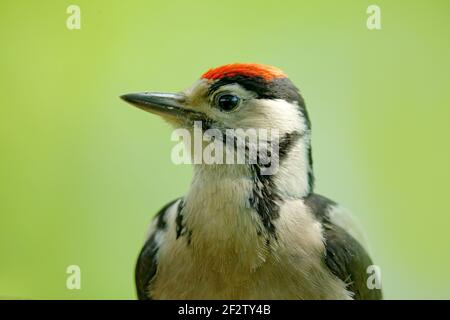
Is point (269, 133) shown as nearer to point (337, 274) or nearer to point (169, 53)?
point (337, 274)

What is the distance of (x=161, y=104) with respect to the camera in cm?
189

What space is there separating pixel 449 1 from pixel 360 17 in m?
0.39

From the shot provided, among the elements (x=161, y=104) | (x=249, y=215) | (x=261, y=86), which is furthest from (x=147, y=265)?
(x=261, y=86)

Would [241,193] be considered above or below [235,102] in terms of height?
below

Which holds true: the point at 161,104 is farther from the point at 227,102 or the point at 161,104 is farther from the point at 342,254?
the point at 342,254

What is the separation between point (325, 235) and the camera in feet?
6.30

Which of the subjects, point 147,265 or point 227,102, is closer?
point 227,102

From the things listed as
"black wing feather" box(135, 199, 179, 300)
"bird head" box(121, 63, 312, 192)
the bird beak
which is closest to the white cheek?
"bird head" box(121, 63, 312, 192)

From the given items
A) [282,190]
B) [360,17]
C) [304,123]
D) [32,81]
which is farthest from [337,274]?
[32,81]

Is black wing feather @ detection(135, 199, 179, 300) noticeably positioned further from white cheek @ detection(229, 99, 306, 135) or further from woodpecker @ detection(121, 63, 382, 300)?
white cheek @ detection(229, 99, 306, 135)

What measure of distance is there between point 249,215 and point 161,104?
1.40 ft

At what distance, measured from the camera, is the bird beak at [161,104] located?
1.89m

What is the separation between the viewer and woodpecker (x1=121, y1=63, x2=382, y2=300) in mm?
1819

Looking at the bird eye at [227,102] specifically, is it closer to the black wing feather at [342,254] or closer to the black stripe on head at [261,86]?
the black stripe on head at [261,86]
